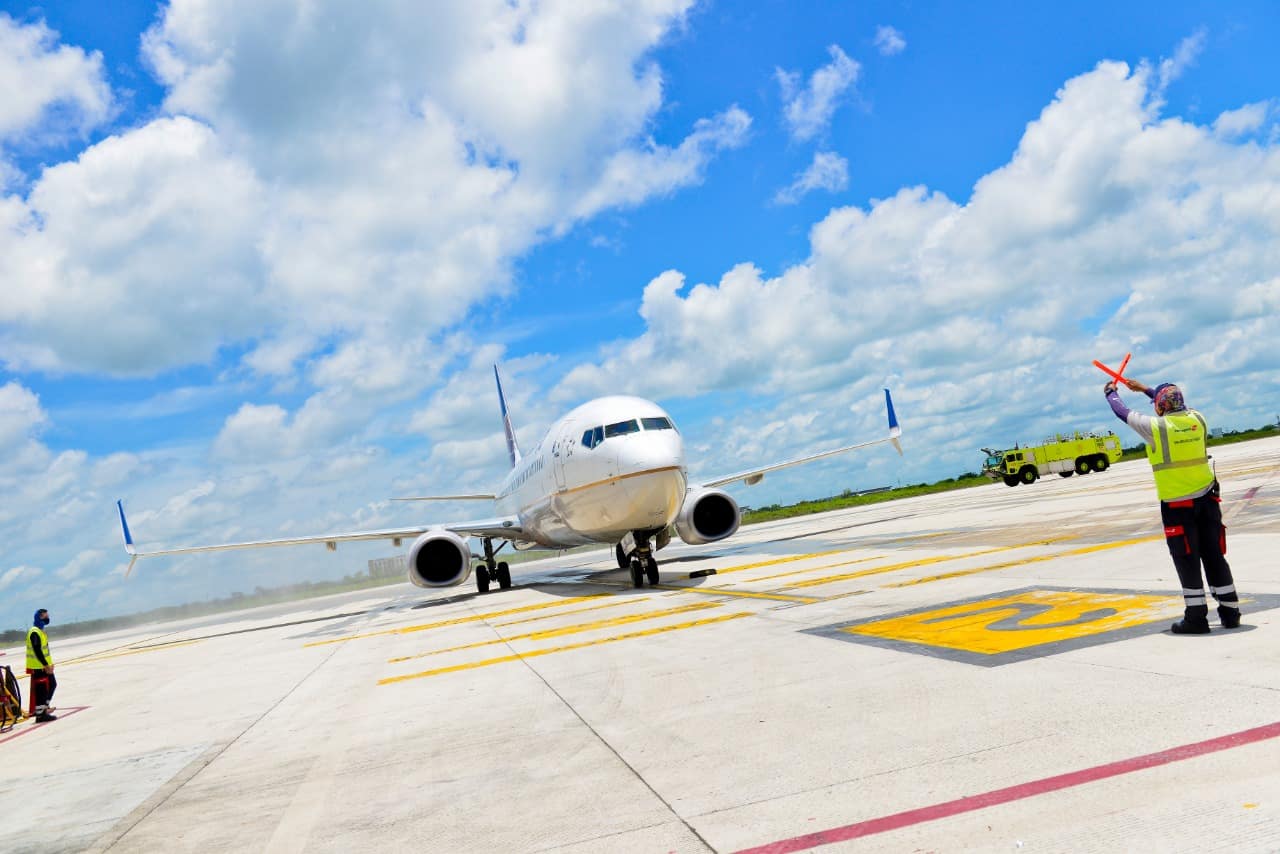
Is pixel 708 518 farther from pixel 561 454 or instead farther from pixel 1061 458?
pixel 1061 458

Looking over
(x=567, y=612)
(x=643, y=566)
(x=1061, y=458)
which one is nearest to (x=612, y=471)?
(x=643, y=566)

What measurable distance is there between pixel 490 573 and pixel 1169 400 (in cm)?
2212

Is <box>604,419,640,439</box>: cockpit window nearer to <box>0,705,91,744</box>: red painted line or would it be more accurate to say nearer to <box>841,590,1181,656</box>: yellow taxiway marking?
<box>841,590,1181,656</box>: yellow taxiway marking

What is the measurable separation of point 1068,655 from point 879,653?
1.45 m

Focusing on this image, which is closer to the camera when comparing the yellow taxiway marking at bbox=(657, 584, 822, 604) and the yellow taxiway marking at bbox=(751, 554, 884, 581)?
the yellow taxiway marking at bbox=(657, 584, 822, 604)

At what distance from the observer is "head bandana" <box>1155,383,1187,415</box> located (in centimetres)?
684

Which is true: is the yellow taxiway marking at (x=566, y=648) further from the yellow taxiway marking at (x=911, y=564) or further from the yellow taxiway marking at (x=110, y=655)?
the yellow taxiway marking at (x=110, y=655)

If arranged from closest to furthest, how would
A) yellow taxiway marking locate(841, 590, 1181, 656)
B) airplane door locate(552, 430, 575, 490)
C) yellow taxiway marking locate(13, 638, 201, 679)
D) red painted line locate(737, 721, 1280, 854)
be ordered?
red painted line locate(737, 721, 1280, 854) < yellow taxiway marking locate(841, 590, 1181, 656) < airplane door locate(552, 430, 575, 490) < yellow taxiway marking locate(13, 638, 201, 679)

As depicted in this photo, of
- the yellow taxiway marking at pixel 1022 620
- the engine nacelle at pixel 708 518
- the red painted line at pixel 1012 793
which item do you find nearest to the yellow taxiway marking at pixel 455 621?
the engine nacelle at pixel 708 518

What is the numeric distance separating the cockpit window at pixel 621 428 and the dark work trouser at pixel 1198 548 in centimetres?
1181

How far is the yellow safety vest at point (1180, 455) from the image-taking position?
6453mm

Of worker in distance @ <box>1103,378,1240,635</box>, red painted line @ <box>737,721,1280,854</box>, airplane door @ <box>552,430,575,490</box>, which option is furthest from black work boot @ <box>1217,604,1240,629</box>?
airplane door @ <box>552,430,575,490</box>

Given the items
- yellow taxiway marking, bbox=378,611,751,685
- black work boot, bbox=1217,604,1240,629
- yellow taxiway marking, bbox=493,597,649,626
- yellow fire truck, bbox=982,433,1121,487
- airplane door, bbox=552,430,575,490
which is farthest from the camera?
yellow fire truck, bbox=982,433,1121,487

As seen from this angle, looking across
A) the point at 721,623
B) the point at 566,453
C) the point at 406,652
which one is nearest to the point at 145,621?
the point at 566,453
